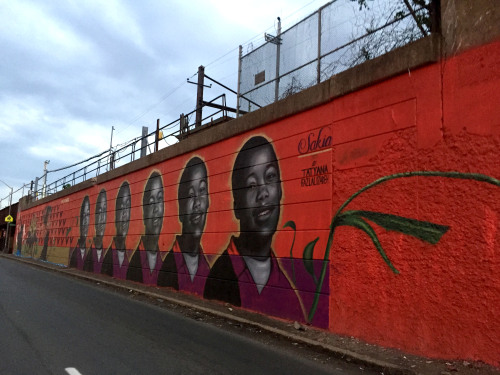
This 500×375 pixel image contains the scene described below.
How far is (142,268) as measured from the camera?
1353 cm

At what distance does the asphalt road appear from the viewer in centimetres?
493

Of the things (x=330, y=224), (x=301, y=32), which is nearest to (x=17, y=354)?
(x=330, y=224)

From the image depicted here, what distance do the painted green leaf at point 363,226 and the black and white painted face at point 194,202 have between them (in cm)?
477

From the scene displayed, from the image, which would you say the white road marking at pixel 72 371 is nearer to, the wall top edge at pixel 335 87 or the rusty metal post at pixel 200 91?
the wall top edge at pixel 335 87

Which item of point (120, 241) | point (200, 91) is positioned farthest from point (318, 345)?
point (200, 91)

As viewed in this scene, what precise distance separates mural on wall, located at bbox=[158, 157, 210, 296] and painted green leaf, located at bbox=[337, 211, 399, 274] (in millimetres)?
4608

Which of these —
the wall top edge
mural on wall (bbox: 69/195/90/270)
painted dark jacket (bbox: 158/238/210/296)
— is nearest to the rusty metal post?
the wall top edge

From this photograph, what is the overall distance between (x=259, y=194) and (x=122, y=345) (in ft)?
13.4

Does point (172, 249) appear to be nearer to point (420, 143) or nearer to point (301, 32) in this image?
point (301, 32)

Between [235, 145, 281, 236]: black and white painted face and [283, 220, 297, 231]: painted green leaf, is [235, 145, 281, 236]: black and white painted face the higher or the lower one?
the higher one

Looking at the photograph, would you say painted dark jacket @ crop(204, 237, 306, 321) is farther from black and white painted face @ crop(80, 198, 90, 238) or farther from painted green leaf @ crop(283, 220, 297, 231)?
black and white painted face @ crop(80, 198, 90, 238)

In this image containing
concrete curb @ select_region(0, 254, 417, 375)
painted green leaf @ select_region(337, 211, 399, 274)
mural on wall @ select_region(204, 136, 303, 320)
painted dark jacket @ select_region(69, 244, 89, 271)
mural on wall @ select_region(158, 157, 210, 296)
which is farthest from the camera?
painted dark jacket @ select_region(69, 244, 89, 271)

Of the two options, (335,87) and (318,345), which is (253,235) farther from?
(335,87)

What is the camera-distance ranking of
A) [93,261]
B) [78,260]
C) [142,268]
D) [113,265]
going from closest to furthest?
[142,268]
[113,265]
[93,261]
[78,260]
